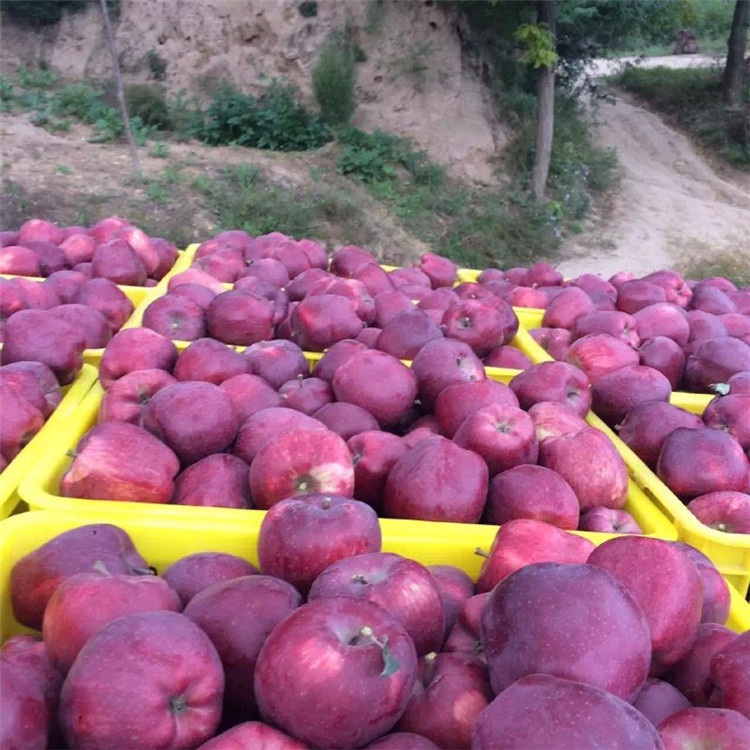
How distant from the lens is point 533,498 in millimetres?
1756

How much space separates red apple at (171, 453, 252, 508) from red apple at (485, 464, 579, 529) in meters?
0.59

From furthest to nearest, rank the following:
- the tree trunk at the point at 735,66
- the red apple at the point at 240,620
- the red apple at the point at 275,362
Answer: the tree trunk at the point at 735,66 < the red apple at the point at 275,362 < the red apple at the point at 240,620

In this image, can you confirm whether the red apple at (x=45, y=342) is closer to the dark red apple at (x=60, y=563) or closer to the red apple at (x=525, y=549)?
the dark red apple at (x=60, y=563)

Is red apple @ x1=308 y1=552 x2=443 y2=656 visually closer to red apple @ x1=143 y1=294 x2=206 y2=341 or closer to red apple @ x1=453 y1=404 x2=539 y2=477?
red apple @ x1=453 y1=404 x2=539 y2=477

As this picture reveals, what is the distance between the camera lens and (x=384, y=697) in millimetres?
1069

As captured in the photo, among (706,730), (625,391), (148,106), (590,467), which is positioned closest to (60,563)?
(706,730)

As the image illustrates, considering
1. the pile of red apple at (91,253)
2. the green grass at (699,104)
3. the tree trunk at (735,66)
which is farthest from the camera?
the tree trunk at (735,66)

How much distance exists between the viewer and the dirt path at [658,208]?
9875 millimetres

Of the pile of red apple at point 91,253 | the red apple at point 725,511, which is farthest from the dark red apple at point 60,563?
the pile of red apple at point 91,253

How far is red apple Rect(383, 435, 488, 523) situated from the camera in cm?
175

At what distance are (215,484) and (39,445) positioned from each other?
52cm

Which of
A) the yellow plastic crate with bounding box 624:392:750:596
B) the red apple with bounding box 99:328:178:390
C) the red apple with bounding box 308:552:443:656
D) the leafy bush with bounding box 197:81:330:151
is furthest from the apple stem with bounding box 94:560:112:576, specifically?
the leafy bush with bounding box 197:81:330:151

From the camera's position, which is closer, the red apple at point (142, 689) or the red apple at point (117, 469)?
the red apple at point (142, 689)

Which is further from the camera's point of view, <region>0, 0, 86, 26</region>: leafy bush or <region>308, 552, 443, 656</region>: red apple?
<region>0, 0, 86, 26</region>: leafy bush
